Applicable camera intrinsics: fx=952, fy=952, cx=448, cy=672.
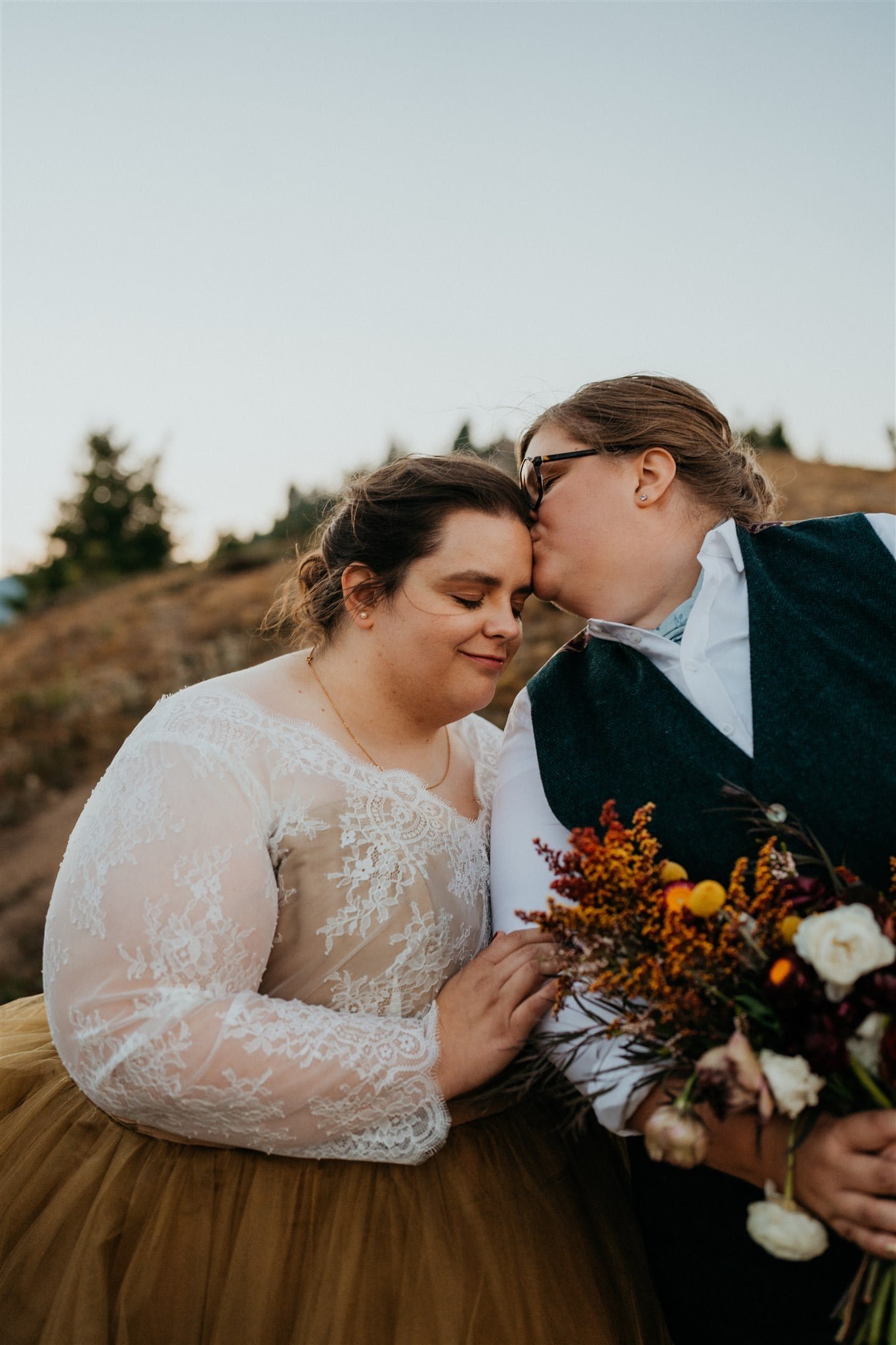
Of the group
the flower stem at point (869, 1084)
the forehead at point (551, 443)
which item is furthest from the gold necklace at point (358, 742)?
the flower stem at point (869, 1084)

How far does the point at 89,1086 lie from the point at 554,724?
143 cm

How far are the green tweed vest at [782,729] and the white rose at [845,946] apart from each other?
0.58 metres

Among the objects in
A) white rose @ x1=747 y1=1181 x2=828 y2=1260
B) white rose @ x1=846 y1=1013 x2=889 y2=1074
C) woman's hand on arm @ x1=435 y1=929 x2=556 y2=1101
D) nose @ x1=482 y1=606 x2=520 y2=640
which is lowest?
woman's hand on arm @ x1=435 y1=929 x2=556 y2=1101

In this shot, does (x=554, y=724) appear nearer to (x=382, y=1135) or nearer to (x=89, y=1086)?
(x=382, y=1135)

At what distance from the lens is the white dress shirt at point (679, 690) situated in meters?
2.22

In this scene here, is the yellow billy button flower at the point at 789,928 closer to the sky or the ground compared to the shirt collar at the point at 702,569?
closer to the ground

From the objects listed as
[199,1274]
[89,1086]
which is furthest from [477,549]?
[199,1274]

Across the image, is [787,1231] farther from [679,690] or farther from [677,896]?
[679,690]

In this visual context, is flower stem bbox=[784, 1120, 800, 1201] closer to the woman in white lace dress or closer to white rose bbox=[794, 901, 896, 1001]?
white rose bbox=[794, 901, 896, 1001]

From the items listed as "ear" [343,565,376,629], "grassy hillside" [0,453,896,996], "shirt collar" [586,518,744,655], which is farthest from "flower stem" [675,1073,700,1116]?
"grassy hillside" [0,453,896,996]

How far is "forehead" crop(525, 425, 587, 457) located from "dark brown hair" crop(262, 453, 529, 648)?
0.14 m

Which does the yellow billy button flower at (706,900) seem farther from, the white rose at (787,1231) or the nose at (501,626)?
the nose at (501,626)

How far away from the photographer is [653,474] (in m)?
2.69

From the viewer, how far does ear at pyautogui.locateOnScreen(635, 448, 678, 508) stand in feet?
8.74
